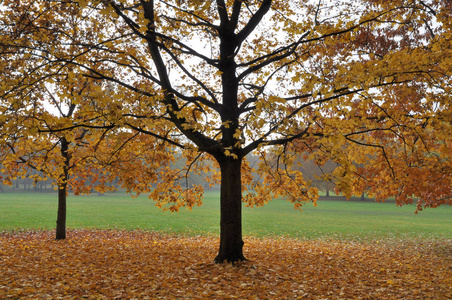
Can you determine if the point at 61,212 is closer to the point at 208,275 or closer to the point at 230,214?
the point at 230,214

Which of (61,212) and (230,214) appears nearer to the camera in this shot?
(230,214)

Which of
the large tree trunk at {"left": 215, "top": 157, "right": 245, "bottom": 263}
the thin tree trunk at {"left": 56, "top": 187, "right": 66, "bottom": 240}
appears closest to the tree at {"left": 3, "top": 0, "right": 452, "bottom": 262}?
the large tree trunk at {"left": 215, "top": 157, "right": 245, "bottom": 263}

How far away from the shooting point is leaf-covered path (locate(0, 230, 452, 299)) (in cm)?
628

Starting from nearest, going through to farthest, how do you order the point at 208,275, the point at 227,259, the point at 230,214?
the point at 208,275 → the point at 227,259 → the point at 230,214

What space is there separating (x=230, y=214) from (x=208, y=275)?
1693 millimetres

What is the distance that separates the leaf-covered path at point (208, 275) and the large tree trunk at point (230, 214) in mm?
400

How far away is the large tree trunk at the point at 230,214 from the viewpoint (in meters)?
8.53

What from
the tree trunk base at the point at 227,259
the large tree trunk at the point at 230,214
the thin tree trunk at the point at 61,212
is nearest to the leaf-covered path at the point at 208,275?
the tree trunk base at the point at 227,259

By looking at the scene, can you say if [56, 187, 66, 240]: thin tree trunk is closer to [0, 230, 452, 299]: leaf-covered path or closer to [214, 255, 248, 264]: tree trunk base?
[0, 230, 452, 299]: leaf-covered path

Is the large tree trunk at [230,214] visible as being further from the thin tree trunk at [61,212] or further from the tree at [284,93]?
the thin tree trunk at [61,212]

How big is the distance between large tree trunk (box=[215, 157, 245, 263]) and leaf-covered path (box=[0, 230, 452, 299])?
400 millimetres

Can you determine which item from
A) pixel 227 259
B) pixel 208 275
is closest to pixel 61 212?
pixel 227 259

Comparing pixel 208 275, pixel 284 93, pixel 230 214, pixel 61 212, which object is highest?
pixel 284 93

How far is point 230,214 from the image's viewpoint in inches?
338
